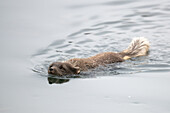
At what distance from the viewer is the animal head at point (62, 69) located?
1189 centimetres

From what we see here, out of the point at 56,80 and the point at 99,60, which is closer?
the point at 56,80

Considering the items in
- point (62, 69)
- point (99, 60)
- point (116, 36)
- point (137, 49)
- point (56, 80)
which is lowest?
point (56, 80)

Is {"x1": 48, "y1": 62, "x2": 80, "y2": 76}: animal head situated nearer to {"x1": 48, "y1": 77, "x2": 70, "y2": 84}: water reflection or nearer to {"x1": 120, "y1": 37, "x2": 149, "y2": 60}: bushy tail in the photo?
{"x1": 48, "y1": 77, "x2": 70, "y2": 84}: water reflection

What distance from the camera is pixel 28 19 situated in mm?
16625

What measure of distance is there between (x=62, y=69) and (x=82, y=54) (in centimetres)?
215

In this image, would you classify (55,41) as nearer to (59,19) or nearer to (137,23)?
(59,19)

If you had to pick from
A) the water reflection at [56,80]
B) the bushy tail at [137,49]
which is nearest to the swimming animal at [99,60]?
the bushy tail at [137,49]

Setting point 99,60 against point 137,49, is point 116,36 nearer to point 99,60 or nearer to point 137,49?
point 137,49

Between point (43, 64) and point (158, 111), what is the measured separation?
16.5 feet

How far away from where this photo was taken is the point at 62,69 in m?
12.0

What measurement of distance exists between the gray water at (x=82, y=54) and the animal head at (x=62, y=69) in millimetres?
167

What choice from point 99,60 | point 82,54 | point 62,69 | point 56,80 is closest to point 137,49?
point 99,60

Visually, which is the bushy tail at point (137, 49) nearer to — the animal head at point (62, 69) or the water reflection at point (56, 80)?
the animal head at point (62, 69)

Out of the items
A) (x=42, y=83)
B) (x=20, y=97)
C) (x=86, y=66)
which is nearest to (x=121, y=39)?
(x=86, y=66)
